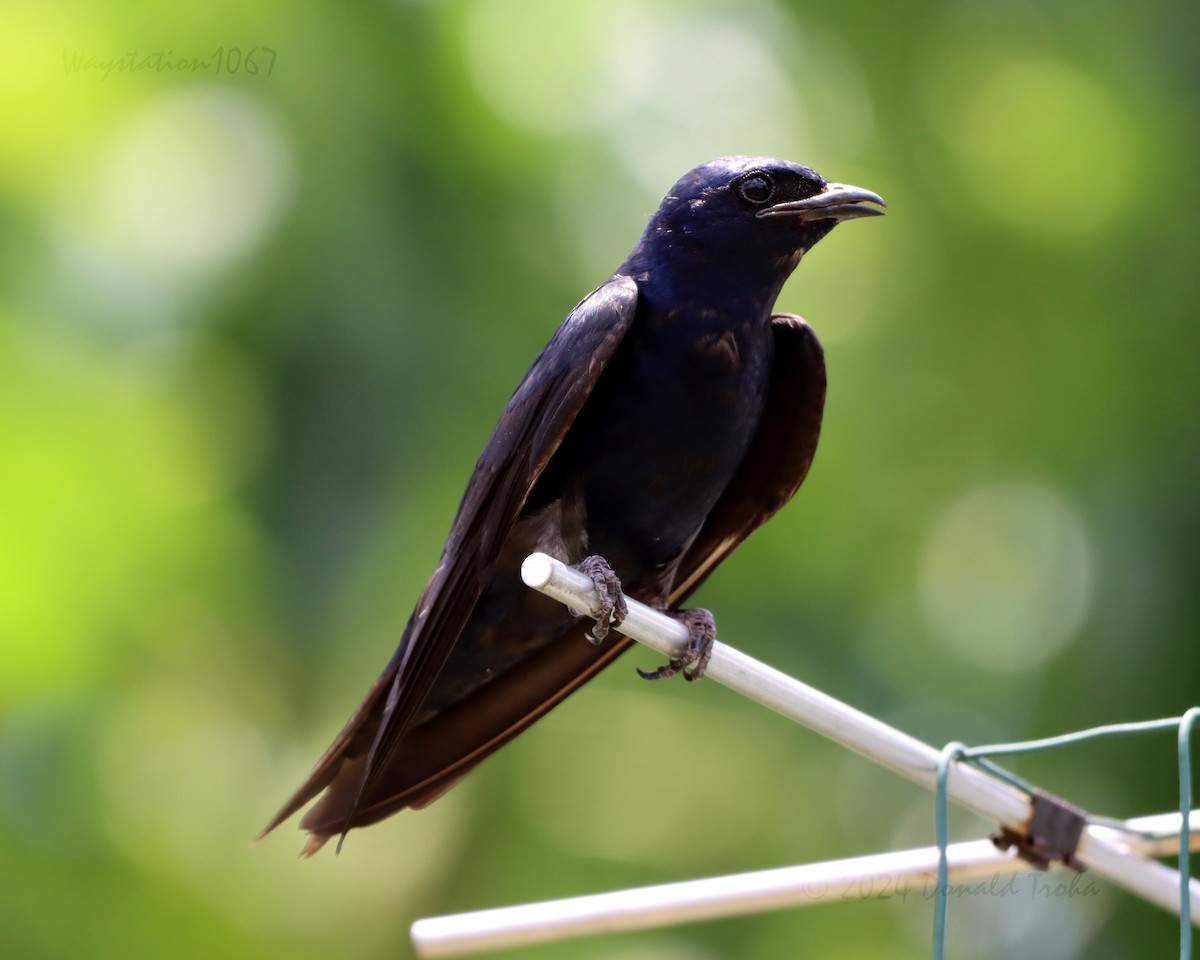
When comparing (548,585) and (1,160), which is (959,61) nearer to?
(1,160)

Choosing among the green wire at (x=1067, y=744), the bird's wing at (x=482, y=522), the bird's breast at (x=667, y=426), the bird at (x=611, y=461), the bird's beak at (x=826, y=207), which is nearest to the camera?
the green wire at (x=1067, y=744)

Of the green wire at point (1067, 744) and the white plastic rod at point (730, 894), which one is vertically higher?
the green wire at point (1067, 744)

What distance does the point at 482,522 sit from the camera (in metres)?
2.96

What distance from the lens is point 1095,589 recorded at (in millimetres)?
5625

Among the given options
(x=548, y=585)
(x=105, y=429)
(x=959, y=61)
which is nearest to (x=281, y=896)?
(x=105, y=429)

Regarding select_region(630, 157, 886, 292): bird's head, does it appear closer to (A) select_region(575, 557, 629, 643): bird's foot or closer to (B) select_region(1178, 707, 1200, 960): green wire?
(A) select_region(575, 557, 629, 643): bird's foot

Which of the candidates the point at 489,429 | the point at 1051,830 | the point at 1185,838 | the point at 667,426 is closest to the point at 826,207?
the point at 667,426

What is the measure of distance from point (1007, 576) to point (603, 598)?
149 inches

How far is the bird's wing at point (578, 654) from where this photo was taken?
10.5 ft

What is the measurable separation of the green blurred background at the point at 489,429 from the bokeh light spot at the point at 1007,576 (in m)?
0.02

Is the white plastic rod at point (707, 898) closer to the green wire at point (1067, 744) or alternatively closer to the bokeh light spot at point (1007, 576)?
the green wire at point (1067, 744)

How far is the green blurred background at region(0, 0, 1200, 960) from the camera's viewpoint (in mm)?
5453

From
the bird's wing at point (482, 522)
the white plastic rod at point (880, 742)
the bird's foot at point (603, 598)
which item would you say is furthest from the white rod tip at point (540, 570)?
the bird's wing at point (482, 522)

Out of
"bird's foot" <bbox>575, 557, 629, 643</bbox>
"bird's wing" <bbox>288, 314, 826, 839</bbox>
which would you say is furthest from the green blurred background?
"bird's foot" <bbox>575, 557, 629, 643</bbox>
